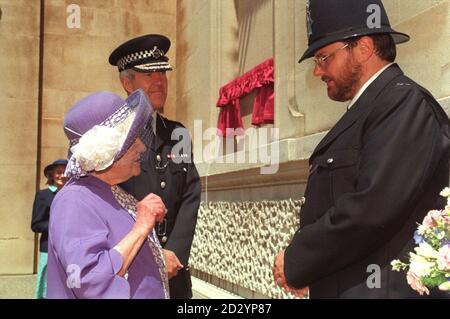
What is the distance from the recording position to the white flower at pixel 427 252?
1648 mm

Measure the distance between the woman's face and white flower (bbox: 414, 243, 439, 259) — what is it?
5.53 m

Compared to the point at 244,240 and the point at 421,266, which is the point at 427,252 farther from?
the point at 244,240

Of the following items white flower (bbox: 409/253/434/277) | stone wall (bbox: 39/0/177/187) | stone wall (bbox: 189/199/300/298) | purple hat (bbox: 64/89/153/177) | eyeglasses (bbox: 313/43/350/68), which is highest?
stone wall (bbox: 39/0/177/187)

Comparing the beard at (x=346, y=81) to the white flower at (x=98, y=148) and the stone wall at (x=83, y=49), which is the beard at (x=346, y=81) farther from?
the stone wall at (x=83, y=49)

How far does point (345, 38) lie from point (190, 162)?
129 cm

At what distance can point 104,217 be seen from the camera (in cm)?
189

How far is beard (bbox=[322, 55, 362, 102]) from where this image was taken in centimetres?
213

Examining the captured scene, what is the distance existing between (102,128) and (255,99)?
4.65 metres

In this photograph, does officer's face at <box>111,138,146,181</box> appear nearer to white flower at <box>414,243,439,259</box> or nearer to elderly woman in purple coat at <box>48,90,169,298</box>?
elderly woman in purple coat at <box>48,90,169,298</box>

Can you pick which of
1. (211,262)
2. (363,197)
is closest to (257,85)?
(211,262)

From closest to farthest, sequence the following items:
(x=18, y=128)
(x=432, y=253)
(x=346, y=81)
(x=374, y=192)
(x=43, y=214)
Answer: (x=432, y=253)
(x=374, y=192)
(x=346, y=81)
(x=43, y=214)
(x=18, y=128)

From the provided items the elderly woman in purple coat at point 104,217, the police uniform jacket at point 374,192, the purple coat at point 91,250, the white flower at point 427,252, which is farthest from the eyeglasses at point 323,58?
the purple coat at point 91,250

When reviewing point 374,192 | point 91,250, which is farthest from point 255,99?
point 91,250

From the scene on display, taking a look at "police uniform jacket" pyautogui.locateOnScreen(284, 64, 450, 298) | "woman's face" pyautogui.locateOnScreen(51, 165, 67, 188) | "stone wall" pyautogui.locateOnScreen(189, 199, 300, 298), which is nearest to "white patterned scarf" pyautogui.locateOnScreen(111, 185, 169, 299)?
"police uniform jacket" pyautogui.locateOnScreen(284, 64, 450, 298)
